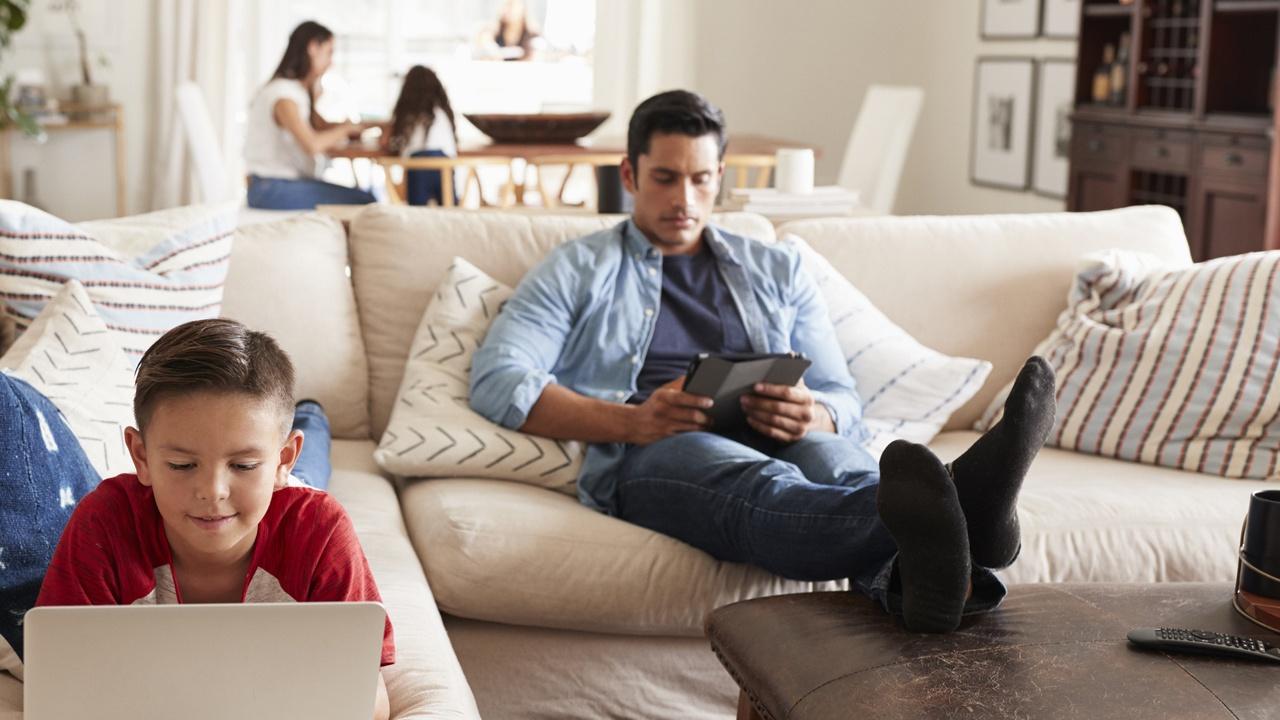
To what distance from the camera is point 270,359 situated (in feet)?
4.31

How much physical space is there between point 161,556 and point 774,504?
85 centimetres

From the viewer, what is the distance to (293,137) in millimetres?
5129

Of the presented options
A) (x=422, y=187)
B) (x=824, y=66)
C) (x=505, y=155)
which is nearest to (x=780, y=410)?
(x=505, y=155)

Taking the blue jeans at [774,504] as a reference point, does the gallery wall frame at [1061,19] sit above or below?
above

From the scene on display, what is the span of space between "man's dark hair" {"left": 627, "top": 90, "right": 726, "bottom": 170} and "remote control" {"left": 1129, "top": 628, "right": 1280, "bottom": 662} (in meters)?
1.19

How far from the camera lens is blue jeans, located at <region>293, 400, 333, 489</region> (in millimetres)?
1978

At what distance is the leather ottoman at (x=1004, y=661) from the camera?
1404mm

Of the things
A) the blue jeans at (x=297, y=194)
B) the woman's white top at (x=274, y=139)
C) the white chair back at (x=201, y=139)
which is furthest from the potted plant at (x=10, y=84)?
the blue jeans at (x=297, y=194)

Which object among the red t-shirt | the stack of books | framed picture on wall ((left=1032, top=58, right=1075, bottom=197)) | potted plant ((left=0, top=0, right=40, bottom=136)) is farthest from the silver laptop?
potted plant ((left=0, top=0, right=40, bottom=136))

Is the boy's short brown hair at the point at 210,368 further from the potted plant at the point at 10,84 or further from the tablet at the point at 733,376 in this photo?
the potted plant at the point at 10,84

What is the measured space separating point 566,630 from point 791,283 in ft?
2.54

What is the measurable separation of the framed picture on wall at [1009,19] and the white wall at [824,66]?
1.78 ft

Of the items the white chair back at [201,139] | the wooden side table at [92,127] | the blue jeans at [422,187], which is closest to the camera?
the blue jeans at [422,187]

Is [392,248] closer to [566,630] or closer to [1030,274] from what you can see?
[566,630]
